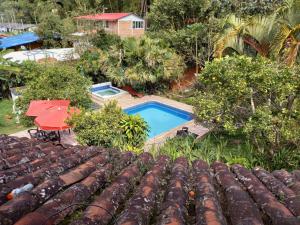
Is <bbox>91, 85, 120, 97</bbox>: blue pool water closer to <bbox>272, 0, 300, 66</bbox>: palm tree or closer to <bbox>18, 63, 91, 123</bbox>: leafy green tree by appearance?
<bbox>18, 63, 91, 123</bbox>: leafy green tree

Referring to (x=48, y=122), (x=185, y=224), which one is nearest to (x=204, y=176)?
(x=185, y=224)

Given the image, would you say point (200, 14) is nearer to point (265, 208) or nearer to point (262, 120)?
point (262, 120)

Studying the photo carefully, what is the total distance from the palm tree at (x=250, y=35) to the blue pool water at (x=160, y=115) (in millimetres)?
7639

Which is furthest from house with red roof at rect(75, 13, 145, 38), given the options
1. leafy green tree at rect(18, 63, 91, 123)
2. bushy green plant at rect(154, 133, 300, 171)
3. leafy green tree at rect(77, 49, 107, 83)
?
bushy green plant at rect(154, 133, 300, 171)

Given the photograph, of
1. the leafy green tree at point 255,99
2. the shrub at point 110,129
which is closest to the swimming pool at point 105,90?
the shrub at point 110,129

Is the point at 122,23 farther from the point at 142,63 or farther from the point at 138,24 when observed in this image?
the point at 142,63

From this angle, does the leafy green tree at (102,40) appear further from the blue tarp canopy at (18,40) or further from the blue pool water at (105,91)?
the blue tarp canopy at (18,40)

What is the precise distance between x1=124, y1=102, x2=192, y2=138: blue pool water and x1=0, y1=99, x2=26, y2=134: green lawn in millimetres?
8423

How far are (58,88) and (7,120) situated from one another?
199 inches

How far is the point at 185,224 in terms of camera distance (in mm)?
3156

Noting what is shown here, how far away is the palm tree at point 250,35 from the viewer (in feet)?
44.2

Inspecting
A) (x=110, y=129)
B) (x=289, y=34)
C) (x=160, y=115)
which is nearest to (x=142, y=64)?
(x=160, y=115)

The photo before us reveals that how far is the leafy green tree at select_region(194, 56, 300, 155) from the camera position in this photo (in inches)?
402

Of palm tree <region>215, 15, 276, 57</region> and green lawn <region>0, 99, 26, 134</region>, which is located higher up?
palm tree <region>215, 15, 276, 57</region>
